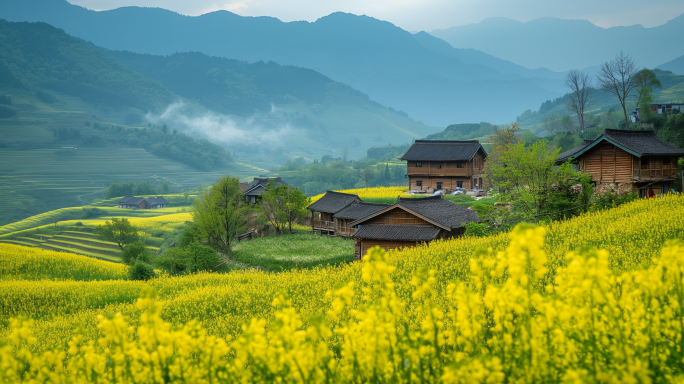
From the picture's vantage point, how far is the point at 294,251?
132ft

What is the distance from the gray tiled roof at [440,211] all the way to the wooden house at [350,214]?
28.5 ft

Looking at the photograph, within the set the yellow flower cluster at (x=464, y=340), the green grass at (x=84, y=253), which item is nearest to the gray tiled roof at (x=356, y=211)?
the yellow flower cluster at (x=464, y=340)

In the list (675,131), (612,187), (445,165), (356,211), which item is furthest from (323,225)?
(675,131)

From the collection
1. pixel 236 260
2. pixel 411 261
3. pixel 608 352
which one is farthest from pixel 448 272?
pixel 236 260

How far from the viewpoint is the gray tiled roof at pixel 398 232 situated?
28.1 metres

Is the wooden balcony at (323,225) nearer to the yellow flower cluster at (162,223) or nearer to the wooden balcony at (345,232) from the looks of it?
the wooden balcony at (345,232)

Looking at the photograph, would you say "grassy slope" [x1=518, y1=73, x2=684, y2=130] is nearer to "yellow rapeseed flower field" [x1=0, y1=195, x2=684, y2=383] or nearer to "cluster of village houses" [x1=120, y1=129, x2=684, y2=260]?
"cluster of village houses" [x1=120, y1=129, x2=684, y2=260]

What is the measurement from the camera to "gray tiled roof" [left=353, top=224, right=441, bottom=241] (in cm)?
2808

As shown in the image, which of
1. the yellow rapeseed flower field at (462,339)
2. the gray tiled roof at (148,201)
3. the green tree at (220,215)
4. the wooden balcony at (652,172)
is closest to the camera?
the yellow rapeseed flower field at (462,339)

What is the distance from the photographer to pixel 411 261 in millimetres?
16609

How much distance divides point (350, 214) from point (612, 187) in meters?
23.1

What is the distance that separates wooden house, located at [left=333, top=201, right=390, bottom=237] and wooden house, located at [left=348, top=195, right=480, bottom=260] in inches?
381

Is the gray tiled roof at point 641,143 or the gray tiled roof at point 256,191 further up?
the gray tiled roof at point 641,143

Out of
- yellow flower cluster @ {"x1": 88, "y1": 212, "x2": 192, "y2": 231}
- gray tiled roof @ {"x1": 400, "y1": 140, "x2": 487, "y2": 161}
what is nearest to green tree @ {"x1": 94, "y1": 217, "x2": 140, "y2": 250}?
yellow flower cluster @ {"x1": 88, "y1": 212, "x2": 192, "y2": 231}
